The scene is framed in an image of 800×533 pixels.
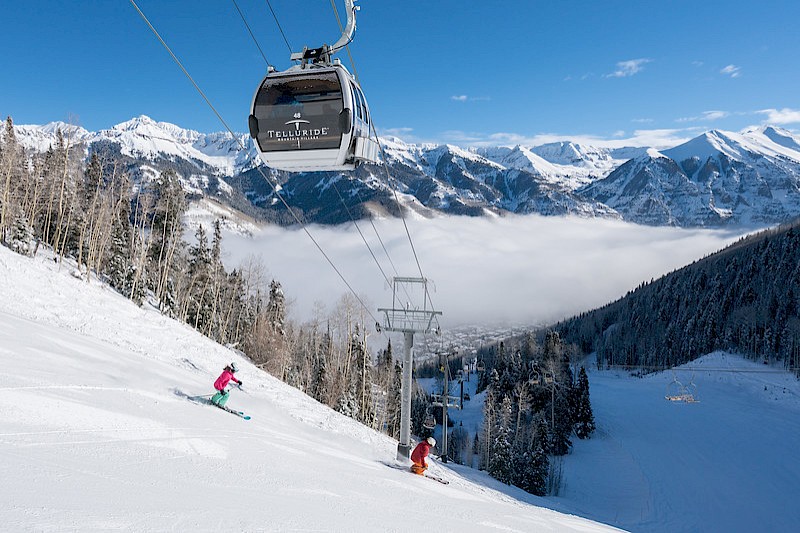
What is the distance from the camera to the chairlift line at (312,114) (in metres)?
8.98

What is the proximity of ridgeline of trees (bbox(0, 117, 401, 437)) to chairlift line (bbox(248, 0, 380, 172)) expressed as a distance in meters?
33.2

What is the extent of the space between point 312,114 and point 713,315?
514ft

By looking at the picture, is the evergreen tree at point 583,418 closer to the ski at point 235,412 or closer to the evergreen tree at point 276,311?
the evergreen tree at point 276,311

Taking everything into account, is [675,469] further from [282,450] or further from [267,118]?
[267,118]

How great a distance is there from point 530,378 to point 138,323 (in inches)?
2082

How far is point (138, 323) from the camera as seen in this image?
1000 inches

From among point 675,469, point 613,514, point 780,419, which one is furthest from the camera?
point 780,419

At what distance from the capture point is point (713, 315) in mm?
135125

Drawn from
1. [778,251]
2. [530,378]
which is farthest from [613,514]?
[778,251]

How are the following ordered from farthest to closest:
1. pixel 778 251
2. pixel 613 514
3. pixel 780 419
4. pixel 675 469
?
1. pixel 778 251
2. pixel 780 419
3. pixel 675 469
4. pixel 613 514

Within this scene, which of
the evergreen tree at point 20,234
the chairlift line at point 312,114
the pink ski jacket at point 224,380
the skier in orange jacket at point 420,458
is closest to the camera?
the chairlift line at point 312,114

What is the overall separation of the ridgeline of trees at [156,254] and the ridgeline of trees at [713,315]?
92.8 metres

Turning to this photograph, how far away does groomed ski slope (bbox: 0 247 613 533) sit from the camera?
496cm

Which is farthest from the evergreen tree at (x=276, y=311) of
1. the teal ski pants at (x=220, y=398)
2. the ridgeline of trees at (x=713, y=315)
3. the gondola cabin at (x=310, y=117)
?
the ridgeline of trees at (x=713, y=315)
